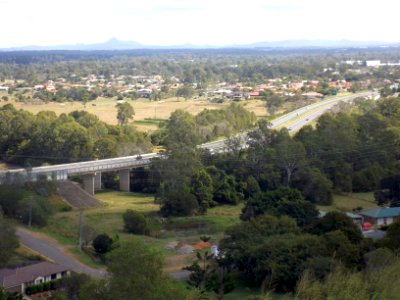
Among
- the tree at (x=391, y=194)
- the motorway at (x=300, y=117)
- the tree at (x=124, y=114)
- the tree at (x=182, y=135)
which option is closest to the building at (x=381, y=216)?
the tree at (x=391, y=194)

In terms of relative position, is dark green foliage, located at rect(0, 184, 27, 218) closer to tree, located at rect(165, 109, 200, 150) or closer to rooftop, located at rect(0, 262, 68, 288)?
rooftop, located at rect(0, 262, 68, 288)

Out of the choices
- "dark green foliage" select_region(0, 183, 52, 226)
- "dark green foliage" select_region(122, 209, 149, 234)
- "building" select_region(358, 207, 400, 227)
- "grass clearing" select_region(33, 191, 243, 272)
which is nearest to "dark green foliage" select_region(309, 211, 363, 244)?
"grass clearing" select_region(33, 191, 243, 272)

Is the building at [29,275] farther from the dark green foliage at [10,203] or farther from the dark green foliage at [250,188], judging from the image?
the dark green foliage at [250,188]

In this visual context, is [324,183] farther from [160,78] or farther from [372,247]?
[160,78]

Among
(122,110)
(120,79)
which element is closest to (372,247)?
(122,110)

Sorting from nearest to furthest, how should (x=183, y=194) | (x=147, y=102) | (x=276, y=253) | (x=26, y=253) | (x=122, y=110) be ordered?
(x=276, y=253)
(x=26, y=253)
(x=183, y=194)
(x=122, y=110)
(x=147, y=102)

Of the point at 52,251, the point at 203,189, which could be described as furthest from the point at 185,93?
the point at 52,251
